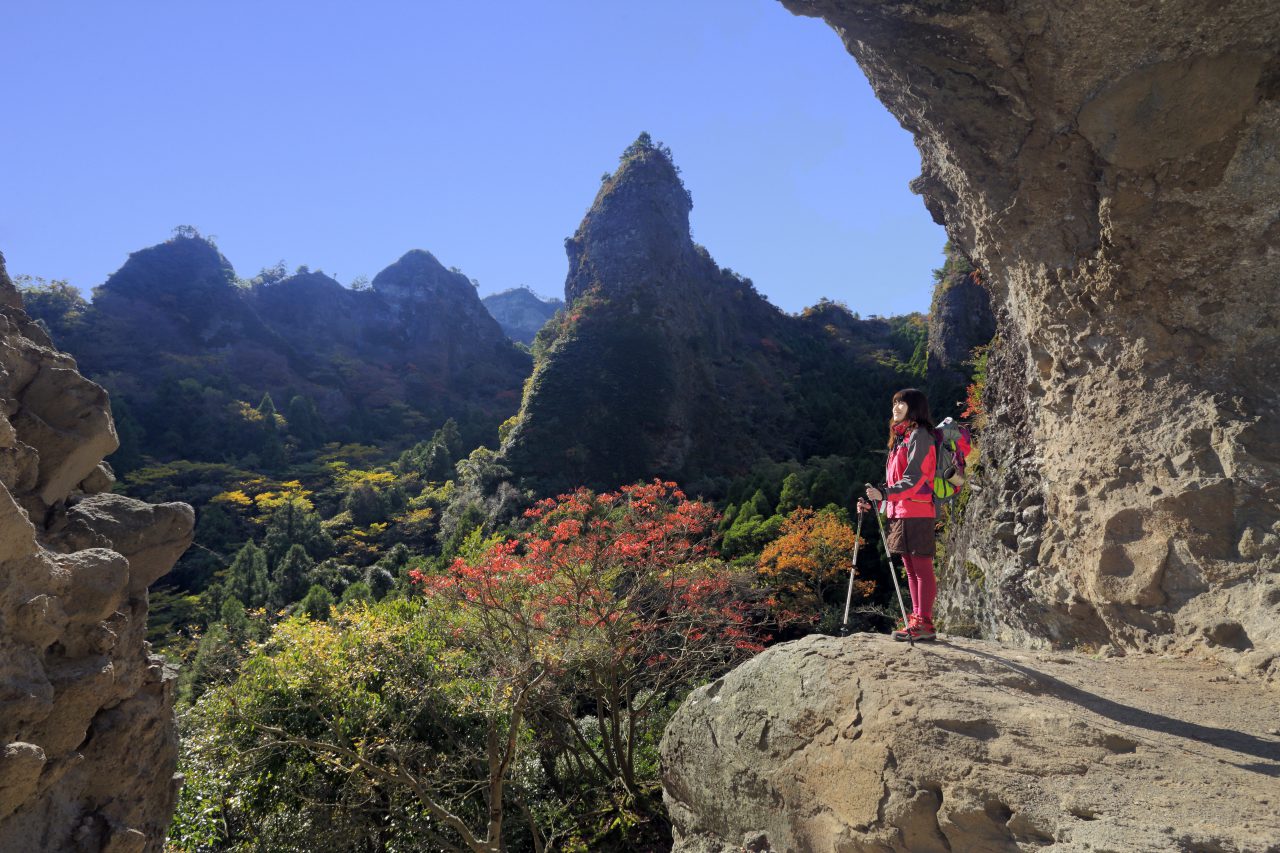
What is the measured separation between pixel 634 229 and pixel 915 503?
35.9 meters

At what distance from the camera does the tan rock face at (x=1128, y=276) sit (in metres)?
4.68

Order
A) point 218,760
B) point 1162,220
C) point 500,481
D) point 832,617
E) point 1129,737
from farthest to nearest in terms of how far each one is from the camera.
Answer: point 500,481
point 832,617
point 218,760
point 1162,220
point 1129,737

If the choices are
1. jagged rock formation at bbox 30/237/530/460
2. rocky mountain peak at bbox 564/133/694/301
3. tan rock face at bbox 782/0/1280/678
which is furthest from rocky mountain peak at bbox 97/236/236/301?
tan rock face at bbox 782/0/1280/678

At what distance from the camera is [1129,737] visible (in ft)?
10.8

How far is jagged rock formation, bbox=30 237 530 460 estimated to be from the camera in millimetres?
47406

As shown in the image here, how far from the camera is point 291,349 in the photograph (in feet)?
197

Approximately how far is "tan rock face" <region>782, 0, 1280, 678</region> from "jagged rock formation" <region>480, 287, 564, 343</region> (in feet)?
376

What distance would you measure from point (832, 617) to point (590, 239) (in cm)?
2862

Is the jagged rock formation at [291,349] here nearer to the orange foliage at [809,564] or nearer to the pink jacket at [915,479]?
the orange foliage at [809,564]

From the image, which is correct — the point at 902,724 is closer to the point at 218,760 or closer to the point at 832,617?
the point at 218,760

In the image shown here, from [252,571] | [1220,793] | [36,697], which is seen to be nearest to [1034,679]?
[1220,793]

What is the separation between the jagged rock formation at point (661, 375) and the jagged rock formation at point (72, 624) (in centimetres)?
2258

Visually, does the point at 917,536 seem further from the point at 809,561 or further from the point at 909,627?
the point at 809,561

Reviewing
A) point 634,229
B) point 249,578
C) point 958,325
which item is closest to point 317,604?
point 249,578
